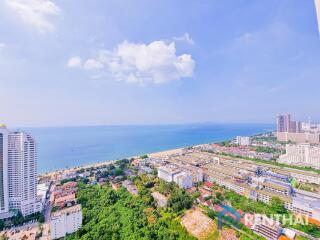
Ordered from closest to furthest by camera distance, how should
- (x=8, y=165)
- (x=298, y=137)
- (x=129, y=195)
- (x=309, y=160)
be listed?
(x=8, y=165) < (x=129, y=195) < (x=309, y=160) < (x=298, y=137)

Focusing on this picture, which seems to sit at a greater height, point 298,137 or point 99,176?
point 298,137

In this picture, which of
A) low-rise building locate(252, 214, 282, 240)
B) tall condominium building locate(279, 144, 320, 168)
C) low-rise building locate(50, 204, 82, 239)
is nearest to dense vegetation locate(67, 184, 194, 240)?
low-rise building locate(50, 204, 82, 239)

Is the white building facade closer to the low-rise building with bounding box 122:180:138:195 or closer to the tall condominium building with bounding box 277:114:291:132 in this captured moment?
the tall condominium building with bounding box 277:114:291:132

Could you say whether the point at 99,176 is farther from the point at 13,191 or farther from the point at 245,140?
the point at 245,140

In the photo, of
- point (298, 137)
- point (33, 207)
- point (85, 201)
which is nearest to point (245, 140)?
point (298, 137)

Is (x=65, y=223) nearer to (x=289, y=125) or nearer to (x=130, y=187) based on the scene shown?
(x=130, y=187)

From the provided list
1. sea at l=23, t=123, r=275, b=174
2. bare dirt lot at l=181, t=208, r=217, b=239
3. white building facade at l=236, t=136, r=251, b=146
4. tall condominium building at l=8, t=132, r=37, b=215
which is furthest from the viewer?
white building facade at l=236, t=136, r=251, b=146

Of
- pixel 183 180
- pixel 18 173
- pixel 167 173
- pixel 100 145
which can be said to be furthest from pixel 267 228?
pixel 100 145

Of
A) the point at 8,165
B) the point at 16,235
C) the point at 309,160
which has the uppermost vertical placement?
the point at 8,165
